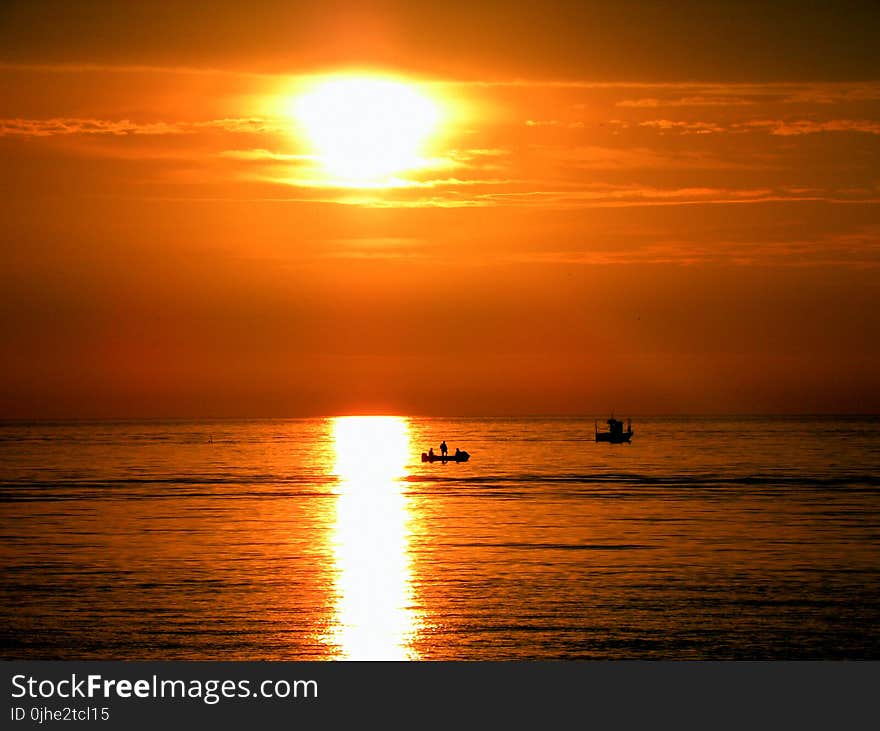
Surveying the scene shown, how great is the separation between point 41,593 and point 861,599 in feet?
87.9

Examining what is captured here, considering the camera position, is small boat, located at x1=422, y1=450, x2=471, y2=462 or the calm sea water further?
small boat, located at x1=422, y1=450, x2=471, y2=462

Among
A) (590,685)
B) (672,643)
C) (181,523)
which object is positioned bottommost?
(590,685)

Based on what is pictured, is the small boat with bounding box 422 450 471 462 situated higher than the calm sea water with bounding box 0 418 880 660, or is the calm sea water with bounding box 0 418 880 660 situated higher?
the small boat with bounding box 422 450 471 462

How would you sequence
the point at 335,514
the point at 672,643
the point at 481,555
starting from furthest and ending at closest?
the point at 335,514
the point at 481,555
the point at 672,643

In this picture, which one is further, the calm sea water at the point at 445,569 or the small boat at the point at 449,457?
the small boat at the point at 449,457

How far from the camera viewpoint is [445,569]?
44219mm

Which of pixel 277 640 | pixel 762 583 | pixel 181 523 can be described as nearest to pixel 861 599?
pixel 762 583

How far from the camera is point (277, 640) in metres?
30.7

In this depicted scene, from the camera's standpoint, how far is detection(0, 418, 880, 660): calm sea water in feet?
101

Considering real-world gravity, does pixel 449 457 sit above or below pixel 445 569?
above

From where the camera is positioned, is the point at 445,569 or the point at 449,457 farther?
the point at 449,457

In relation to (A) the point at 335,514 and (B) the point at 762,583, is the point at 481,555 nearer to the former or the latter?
(B) the point at 762,583

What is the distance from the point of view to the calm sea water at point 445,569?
3066 cm

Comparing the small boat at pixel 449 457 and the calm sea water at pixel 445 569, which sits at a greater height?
the small boat at pixel 449 457
